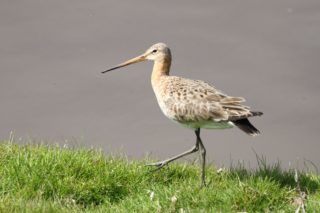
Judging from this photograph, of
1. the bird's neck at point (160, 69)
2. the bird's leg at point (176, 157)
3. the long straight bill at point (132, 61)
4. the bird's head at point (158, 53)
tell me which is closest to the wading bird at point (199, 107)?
the bird's leg at point (176, 157)

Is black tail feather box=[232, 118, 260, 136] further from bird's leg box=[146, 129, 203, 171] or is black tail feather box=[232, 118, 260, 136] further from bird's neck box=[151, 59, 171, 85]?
bird's neck box=[151, 59, 171, 85]

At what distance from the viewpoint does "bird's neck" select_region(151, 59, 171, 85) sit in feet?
39.0

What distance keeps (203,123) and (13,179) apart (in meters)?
3.13

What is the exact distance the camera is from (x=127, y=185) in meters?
10.7

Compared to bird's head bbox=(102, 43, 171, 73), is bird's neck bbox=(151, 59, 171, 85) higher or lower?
lower

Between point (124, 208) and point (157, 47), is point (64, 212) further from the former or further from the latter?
point (157, 47)

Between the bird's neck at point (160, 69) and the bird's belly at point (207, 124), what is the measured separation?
1.30m

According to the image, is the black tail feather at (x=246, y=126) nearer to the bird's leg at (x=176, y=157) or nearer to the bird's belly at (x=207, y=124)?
the bird's belly at (x=207, y=124)

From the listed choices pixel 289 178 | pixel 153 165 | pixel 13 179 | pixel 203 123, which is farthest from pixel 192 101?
pixel 13 179

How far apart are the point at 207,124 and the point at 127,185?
1.63 metres

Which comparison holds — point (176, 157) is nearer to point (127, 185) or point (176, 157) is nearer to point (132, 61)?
point (127, 185)

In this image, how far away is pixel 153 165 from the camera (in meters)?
11.3

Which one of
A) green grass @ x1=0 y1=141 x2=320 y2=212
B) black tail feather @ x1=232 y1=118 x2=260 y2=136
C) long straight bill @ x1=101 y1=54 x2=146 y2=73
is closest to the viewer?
green grass @ x1=0 y1=141 x2=320 y2=212

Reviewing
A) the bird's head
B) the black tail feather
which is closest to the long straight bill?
the bird's head
